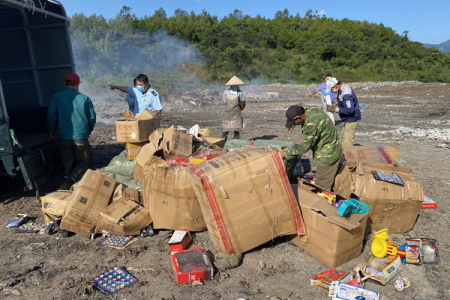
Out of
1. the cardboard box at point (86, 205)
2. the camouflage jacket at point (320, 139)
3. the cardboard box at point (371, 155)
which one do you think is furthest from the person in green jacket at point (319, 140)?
the cardboard box at point (86, 205)

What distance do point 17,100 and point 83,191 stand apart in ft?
12.5

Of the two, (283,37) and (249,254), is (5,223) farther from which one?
(283,37)

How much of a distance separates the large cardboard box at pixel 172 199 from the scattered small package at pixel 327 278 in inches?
56.2

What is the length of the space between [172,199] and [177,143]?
1031 millimetres

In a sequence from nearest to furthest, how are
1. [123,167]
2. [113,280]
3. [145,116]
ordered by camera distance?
[113,280], [123,167], [145,116]

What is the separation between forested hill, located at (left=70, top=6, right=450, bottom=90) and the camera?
2528 cm

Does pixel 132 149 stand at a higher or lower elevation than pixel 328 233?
higher

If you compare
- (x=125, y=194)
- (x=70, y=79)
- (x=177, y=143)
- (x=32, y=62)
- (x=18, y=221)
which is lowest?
(x=18, y=221)

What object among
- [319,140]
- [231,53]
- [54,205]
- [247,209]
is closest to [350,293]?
[247,209]

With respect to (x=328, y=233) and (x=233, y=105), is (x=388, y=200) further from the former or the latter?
(x=233, y=105)

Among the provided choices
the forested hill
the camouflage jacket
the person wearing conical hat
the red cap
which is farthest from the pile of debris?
the forested hill

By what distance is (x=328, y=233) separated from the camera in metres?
3.25

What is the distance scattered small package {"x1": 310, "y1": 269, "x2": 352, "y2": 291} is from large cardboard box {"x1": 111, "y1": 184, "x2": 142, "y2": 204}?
2.37m

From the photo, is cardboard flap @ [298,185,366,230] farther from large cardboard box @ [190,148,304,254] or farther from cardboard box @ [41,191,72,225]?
cardboard box @ [41,191,72,225]
